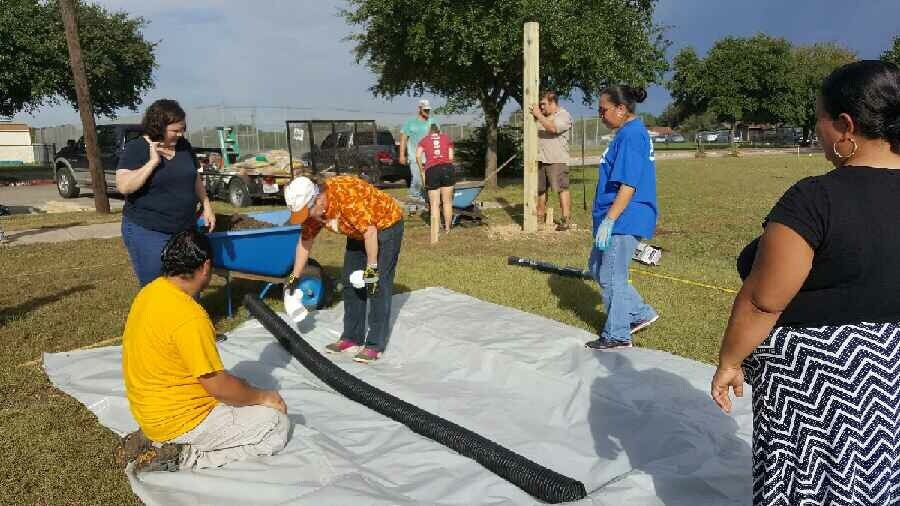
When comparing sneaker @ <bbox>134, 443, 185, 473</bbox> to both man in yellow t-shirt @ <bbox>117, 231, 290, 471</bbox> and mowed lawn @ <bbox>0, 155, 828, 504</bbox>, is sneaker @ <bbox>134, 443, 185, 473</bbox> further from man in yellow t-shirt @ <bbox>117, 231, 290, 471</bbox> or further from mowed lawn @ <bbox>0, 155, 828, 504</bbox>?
mowed lawn @ <bbox>0, 155, 828, 504</bbox>

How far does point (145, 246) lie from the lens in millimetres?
4020

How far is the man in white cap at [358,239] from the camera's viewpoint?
3.79 meters

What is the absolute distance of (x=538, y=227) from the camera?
952 cm

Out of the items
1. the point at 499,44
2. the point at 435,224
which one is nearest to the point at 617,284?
the point at 435,224

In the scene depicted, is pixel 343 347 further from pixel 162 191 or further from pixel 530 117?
pixel 530 117

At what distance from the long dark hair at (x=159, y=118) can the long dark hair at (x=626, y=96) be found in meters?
2.67

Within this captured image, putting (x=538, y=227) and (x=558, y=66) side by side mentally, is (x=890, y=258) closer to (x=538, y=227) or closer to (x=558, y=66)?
(x=538, y=227)

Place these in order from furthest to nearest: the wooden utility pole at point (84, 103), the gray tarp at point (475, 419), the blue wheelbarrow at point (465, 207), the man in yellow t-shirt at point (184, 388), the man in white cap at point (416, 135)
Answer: the wooden utility pole at point (84, 103), the blue wheelbarrow at point (465, 207), the man in white cap at point (416, 135), the gray tarp at point (475, 419), the man in yellow t-shirt at point (184, 388)

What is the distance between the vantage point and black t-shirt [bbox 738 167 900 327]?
4.92 ft

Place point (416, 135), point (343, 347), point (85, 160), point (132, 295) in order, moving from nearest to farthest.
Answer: point (343, 347), point (132, 295), point (416, 135), point (85, 160)

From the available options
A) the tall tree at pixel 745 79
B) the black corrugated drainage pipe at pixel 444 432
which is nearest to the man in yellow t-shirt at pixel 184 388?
the black corrugated drainage pipe at pixel 444 432

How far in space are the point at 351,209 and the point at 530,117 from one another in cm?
535

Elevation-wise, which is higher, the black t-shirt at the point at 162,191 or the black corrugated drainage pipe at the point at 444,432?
the black t-shirt at the point at 162,191

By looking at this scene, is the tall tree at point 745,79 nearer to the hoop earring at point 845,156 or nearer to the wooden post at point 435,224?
the wooden post at point 435,224
